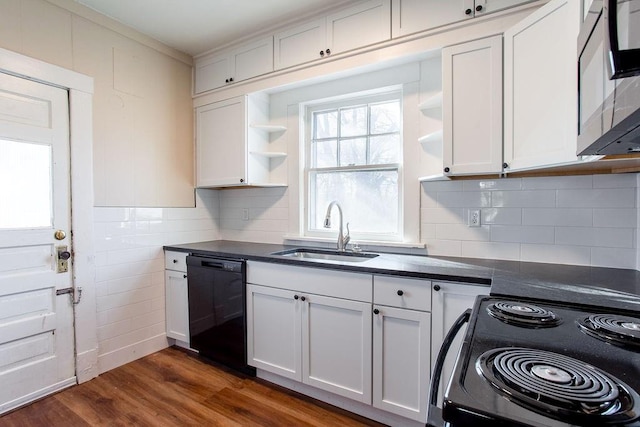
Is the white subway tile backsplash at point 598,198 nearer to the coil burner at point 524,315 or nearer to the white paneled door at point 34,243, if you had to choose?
the coil burner at point 524,315

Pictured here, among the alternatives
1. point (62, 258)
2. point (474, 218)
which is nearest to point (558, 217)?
point (474, 218)

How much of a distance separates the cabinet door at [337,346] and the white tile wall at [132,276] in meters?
1.53

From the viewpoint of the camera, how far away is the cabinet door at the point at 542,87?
145 cm

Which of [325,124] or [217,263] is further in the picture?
[325,124]

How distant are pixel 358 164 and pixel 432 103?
0.74 m

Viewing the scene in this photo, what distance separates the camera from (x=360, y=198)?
2666 mm

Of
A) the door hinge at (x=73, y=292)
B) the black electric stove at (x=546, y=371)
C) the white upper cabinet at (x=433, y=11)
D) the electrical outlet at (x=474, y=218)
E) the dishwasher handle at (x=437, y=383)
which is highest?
the white upper cabinet at (x=433, y=11)

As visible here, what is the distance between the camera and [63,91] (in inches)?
88.1

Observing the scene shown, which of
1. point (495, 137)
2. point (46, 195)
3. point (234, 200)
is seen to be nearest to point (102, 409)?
point (46, 195)

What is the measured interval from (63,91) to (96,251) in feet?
3.75

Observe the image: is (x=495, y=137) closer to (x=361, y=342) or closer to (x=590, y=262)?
(x=590, y=262)

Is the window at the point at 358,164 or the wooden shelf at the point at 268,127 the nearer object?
the window at the point at 358,164

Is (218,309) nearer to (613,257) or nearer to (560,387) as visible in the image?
(560,387)

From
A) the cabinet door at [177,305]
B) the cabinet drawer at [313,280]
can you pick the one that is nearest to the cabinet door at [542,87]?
the cabinet drawer at [313,280]
